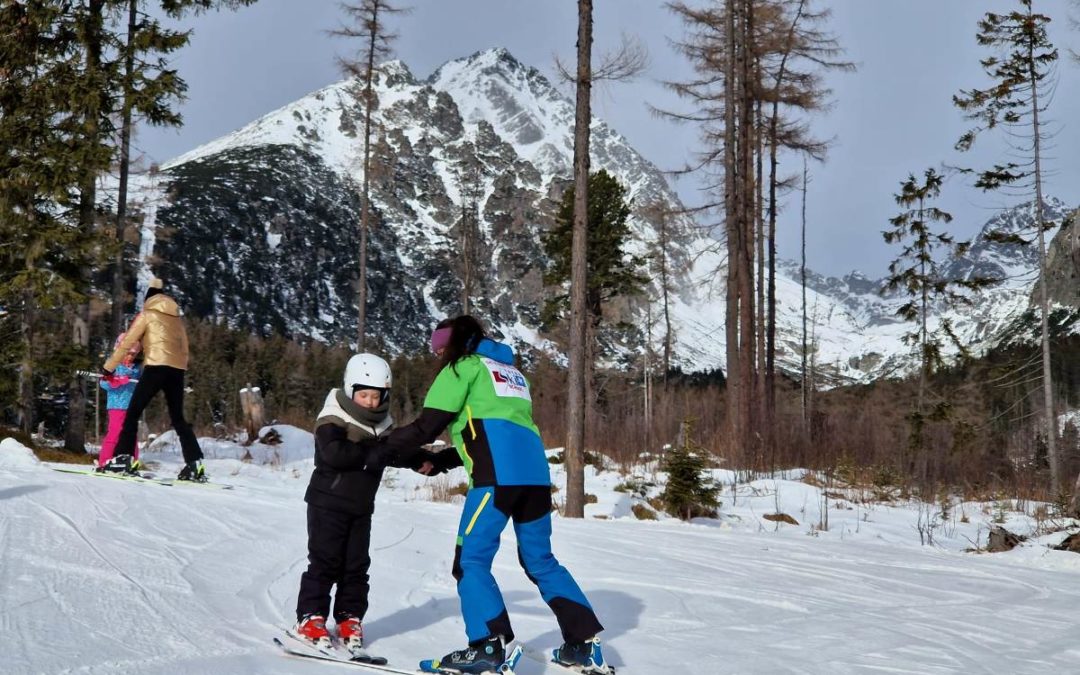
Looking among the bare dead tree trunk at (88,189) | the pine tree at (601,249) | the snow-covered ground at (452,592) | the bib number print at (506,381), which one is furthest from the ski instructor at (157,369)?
the pine tree at (601,249)

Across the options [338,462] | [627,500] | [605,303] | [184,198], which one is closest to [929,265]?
[605,303]

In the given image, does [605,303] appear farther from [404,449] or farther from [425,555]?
[404,449]

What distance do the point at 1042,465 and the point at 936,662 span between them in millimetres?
17557

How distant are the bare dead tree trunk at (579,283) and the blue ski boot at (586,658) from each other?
638 centimetres

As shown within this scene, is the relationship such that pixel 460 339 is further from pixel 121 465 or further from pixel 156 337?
pixel 121 465

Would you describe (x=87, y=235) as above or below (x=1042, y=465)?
above

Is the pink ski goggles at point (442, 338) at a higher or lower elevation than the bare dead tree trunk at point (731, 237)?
lower

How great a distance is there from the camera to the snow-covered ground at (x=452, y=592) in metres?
3.37

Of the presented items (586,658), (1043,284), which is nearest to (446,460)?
(586,658)

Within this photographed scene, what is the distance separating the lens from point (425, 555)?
5770 mm

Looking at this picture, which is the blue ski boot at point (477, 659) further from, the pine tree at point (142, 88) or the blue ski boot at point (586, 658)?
the pine tree at point (142, 88)

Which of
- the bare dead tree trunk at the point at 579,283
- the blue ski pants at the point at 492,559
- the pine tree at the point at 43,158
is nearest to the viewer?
the blue ski pants at the point at 492,559

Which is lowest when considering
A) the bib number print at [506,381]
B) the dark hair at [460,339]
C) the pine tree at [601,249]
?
the bib number print at [506,381]

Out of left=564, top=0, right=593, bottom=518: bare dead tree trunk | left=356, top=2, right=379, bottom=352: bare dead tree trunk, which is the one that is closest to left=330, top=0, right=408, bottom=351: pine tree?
left=356, top=2, right=379, bottom=352: bare dead tree trunk
